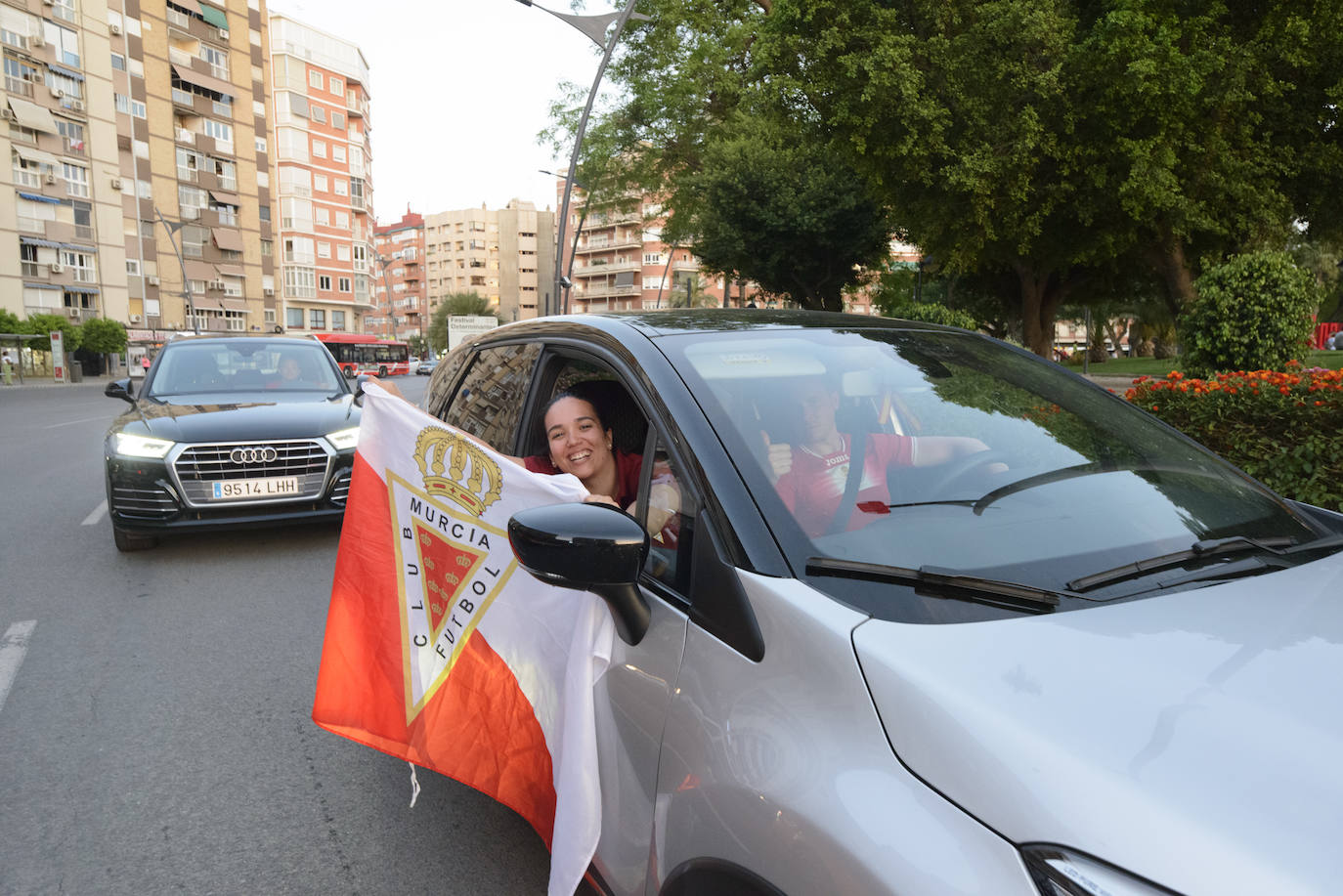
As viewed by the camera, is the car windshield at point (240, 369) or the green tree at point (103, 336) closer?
the car windshield at point (240, 369)

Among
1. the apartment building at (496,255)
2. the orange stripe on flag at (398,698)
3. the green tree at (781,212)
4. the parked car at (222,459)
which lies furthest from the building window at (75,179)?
the apartment building at (496,255)

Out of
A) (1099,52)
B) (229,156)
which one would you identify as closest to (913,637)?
(1099,52)

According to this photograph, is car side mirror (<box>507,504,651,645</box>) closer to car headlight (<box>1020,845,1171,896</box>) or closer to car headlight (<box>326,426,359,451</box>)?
car headlight (<box>1020,845,1171,896</box>)

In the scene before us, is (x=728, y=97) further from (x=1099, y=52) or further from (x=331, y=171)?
(x=331, y=171)

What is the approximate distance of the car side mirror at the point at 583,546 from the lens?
65.2 inches

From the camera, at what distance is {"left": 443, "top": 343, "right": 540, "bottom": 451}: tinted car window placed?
290 centimetres

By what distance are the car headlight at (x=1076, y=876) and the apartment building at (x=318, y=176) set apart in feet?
269

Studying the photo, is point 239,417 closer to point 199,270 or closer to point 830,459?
point 830,459

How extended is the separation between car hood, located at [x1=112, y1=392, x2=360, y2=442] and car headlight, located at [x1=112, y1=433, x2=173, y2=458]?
5 centimetres

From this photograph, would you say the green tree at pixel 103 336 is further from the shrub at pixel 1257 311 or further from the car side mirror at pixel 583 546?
the car side mirror at pixel 583 546

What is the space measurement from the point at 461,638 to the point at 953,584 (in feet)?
4.55

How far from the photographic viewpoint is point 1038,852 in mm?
1089

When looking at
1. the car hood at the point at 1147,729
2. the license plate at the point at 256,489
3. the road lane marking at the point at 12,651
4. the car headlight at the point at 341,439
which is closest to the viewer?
the car hood at the point at 1147,729

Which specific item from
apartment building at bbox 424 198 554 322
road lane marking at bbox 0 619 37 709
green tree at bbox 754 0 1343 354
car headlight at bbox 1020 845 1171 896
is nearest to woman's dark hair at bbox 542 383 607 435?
car headlight at bbox 1020 845 1171 896
